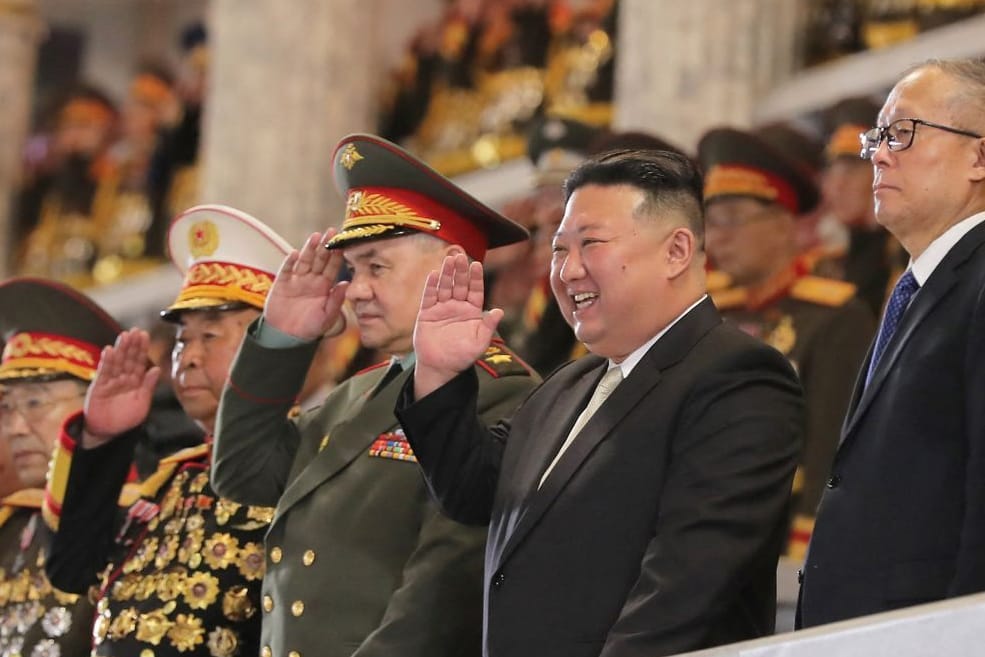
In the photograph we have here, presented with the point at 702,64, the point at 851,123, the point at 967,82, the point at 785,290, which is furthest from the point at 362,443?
the point at 702,64

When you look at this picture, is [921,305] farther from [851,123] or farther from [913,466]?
[851,123]

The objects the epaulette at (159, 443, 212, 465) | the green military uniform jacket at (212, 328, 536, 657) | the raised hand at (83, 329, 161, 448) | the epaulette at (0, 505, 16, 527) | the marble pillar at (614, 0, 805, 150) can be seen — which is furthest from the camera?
the marble pillar at (614, 0, 805, 150)

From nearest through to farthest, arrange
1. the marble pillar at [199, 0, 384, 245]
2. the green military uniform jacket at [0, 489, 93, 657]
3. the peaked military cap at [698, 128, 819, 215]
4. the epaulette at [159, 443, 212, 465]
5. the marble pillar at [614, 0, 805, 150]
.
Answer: the epaulette at [159, 443, 212, 465], the green military uniform jacket at [0, 489, 93, 657], the peaked military cap at [698, 128, 819, 215], the marble pillar at [614, 0, 805, 150], the marble pillar at [199, 0, 384, 245]

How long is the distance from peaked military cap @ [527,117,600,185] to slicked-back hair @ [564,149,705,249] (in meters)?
2.40

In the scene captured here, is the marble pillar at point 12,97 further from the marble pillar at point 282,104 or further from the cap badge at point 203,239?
the cap badge at point 203,239

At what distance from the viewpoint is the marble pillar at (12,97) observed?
12000mm

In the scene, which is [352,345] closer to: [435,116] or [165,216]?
[435,116]

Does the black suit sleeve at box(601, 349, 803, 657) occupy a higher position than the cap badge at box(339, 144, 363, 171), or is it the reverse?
the cap badge at box(339, 144, 363, 171)

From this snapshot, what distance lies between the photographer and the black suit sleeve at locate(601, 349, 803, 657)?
2.84m

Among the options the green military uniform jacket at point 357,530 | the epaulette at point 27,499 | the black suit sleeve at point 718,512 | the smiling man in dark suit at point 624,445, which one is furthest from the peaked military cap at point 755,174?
the black suit sleeve at point 718,512

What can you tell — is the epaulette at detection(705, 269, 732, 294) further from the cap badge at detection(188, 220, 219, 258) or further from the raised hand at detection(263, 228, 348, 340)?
the raised hand at detection(263, 228, 348, 340)

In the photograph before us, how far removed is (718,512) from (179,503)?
1.66m

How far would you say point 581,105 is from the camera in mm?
8586

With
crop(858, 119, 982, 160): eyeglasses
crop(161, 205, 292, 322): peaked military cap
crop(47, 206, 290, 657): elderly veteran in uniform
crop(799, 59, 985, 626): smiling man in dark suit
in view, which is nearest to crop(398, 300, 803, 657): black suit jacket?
crop(799, 59, 985, 626): smiling man in dark suit
